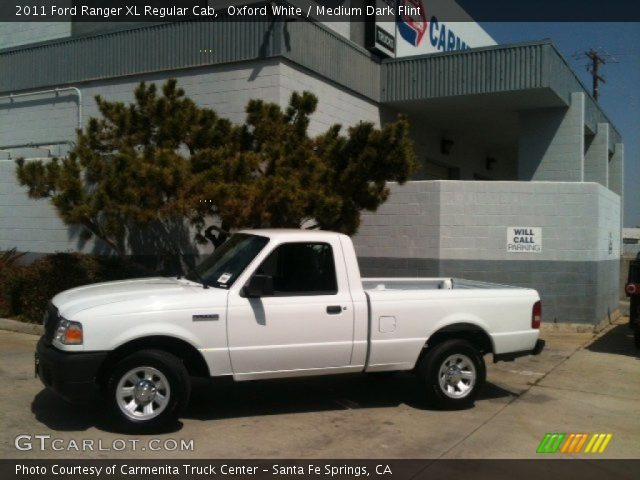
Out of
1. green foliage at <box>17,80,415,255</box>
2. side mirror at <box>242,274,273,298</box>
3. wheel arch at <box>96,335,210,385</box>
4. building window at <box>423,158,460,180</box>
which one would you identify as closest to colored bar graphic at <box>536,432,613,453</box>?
side mirror at <box>242,274,273,298</box>

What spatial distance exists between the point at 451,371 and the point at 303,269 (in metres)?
1.92

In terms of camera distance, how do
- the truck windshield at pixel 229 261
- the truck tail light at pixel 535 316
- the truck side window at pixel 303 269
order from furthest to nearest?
the truck tail light at pixel 535 316
the truck side window at pixel 303 269
the truck windshield at pixel 229 261

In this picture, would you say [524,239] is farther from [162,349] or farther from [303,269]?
[162,349]

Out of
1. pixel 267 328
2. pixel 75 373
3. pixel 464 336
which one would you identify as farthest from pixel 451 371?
pixel 75 373

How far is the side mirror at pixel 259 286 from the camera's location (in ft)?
21.7

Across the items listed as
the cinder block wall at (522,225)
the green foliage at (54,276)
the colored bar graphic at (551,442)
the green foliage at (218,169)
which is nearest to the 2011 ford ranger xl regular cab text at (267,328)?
the colored bar graphic at (551,442)

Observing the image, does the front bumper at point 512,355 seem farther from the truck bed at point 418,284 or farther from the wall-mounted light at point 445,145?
the wall-mounted light at point 445,145

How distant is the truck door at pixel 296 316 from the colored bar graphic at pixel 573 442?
200 cm

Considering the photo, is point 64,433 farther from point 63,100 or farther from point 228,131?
point 63,100

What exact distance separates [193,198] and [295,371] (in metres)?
3.44

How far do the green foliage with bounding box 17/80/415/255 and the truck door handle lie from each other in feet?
8.92

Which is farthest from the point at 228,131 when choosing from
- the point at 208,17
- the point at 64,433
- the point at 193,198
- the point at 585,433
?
the point at 585,433

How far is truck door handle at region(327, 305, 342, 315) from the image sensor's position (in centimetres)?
700

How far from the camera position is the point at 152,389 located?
6.42 m
